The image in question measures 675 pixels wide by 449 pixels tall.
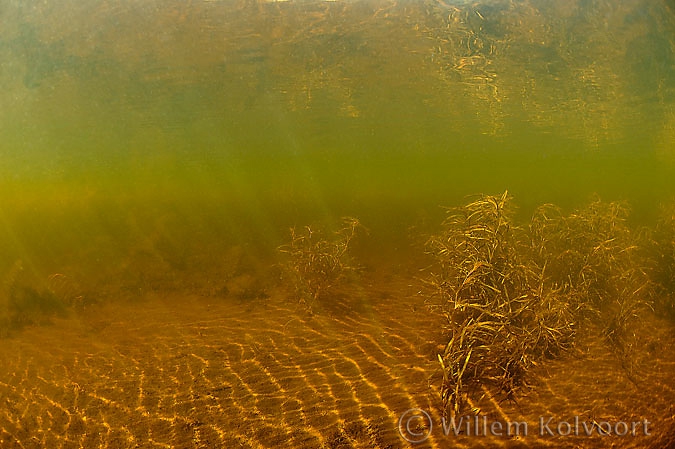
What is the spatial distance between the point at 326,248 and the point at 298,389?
3.00 m

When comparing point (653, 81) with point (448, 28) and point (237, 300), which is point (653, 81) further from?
point (237, 300)

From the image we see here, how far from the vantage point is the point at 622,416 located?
2.93 meters

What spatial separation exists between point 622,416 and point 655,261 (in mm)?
4371

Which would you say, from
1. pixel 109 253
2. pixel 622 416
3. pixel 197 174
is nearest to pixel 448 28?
pixel 622 416

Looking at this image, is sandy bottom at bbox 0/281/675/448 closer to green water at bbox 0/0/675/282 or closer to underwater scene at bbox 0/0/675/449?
underwater scene at bbox 0/0/675/449

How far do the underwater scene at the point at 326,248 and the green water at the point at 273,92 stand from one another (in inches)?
4.0

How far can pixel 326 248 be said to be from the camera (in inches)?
249

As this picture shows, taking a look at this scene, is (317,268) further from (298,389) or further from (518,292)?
(518,292)

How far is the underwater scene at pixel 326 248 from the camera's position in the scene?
3.18 metres

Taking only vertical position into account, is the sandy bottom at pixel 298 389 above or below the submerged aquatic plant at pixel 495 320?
below

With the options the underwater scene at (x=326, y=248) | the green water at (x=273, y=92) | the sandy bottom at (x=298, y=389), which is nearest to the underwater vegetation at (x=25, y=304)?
the underwater scene at (x=326, y=248)

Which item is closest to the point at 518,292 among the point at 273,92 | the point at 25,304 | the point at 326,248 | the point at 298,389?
the point at 298,389

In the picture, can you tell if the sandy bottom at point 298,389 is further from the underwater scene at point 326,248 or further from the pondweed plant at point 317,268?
the pondweed plant at point 317,268

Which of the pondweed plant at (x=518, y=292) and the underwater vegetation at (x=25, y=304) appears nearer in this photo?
the pondweed plant at (x=518, y=292)
